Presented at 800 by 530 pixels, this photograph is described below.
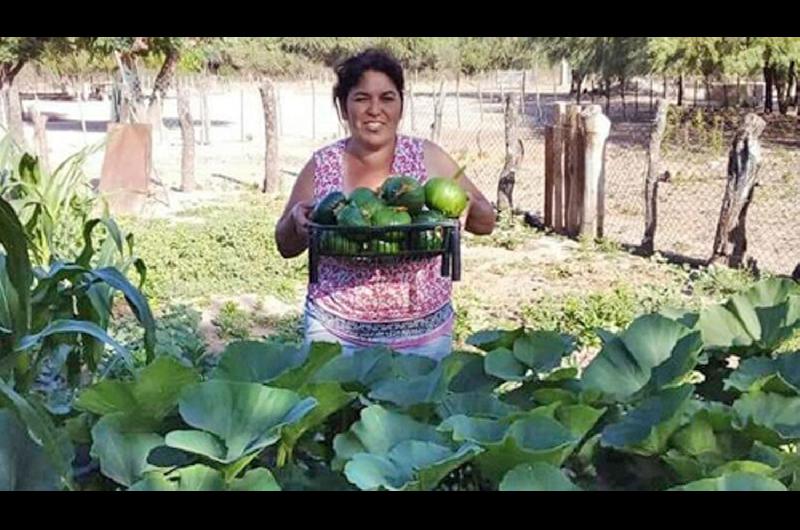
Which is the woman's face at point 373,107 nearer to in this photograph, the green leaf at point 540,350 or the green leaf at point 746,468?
the green leaf at point 540,350

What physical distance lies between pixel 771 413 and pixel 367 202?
94 cm

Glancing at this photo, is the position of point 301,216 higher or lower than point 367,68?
lower

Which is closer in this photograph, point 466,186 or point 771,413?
point 771,413

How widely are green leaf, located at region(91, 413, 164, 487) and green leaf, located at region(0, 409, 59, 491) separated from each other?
5 cm

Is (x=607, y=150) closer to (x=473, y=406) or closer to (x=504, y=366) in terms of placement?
(x=504, y=366)

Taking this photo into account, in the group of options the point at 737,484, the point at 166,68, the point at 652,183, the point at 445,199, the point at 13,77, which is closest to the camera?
the point at 737,484

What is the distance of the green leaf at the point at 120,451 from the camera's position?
896 mm

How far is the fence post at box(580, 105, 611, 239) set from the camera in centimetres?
871

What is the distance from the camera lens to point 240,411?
2.99 ft

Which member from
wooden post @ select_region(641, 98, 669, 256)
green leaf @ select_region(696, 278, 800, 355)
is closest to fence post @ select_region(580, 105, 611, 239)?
wooden post @ select_region(641, 98, 669, 256)

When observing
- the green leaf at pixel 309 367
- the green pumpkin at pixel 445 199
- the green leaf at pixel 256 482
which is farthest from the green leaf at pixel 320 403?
the green pumpkin at pixel 445 199

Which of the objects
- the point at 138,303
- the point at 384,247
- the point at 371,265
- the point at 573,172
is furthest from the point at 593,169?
the point at 138,303

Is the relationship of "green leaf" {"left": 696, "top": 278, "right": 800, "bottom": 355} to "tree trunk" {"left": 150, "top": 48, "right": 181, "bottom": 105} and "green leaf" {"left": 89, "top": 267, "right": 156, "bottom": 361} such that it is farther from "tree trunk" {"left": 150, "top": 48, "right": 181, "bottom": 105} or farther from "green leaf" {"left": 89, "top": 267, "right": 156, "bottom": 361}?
"tree trunk" {"left": 150, "top": 48, "right": 181, "bottom": 105}
